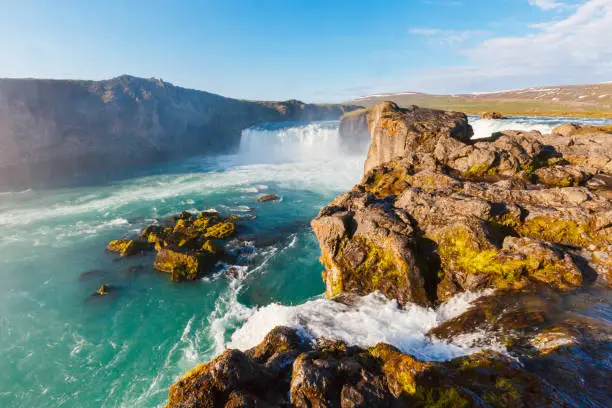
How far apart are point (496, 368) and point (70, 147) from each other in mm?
79156

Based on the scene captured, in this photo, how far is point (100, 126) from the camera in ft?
226

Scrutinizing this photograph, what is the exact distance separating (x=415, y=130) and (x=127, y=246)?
2663cm

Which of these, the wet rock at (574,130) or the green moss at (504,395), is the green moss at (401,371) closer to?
the green moss at (504,395)

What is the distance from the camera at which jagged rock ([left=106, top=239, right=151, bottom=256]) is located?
2767 cm

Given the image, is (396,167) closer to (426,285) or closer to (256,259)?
(426,285)

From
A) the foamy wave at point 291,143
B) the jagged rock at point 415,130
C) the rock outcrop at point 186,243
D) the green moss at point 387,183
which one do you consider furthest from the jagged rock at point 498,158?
the foamy wave at point 291,143

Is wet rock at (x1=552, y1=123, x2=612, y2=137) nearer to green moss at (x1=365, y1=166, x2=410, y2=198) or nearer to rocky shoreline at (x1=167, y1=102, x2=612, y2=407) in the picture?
rocky shoreline at (x1=167, y1=102, x2=612, y2=407)

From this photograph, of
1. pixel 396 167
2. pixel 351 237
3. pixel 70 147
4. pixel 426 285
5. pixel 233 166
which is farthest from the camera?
pixel 233 166

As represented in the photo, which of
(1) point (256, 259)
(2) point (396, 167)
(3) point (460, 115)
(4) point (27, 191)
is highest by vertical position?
(3) point (460, 115)

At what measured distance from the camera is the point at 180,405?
6.11m

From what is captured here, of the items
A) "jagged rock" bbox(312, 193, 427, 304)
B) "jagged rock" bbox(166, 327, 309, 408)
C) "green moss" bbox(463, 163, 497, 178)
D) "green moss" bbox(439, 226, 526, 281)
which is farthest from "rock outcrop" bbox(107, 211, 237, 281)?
"green moss" bbox(463, 163, 497, 178)

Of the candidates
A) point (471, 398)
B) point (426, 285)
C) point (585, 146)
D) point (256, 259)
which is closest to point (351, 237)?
point (426, 285)

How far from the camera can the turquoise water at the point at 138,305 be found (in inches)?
484

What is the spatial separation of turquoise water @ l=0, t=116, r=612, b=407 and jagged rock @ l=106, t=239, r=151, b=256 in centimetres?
94
